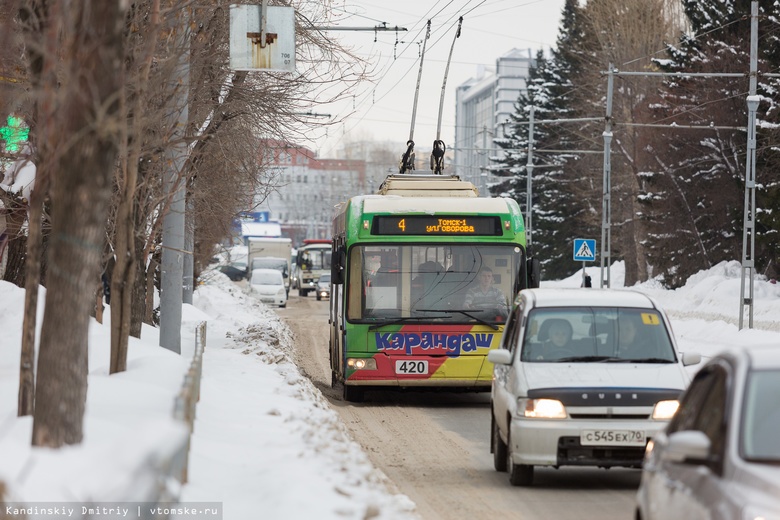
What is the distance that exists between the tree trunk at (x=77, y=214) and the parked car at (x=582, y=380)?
3.94 m

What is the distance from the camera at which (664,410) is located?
10.2 metres

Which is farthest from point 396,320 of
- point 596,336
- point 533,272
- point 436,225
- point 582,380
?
point 582,380

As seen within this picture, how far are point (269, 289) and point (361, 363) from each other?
39504mm

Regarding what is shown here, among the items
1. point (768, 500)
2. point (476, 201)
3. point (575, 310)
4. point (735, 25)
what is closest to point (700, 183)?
point (735, 25)

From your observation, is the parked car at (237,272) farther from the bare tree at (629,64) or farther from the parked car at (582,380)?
the parked car at (582,380)

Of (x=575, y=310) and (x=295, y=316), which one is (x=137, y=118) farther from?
(x=295, y=316)

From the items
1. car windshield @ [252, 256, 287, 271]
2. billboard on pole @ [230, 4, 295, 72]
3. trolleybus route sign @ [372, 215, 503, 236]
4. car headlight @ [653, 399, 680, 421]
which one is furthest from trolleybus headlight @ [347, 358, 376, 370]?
car windshield @ [252, 256, 287, 271]

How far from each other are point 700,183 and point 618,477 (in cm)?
3941

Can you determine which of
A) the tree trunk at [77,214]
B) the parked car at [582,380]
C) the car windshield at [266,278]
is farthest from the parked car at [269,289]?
the tree trunk at [77,214]

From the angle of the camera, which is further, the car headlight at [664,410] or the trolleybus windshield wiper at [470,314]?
the trolleybus windshield wiper at [470,314]

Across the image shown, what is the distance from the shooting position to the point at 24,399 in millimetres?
9875

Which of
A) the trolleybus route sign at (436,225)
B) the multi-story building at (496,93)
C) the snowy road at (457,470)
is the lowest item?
the snowy road at (457,470)

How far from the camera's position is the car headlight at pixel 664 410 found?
1014cm

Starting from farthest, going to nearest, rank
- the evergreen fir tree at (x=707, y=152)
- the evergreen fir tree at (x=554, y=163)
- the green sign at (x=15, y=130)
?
the evergreen fir tree at (x=554, y=163) < the evergreen fir tree at (x=707, y=152) < the green sign at (x=15, y=130)
